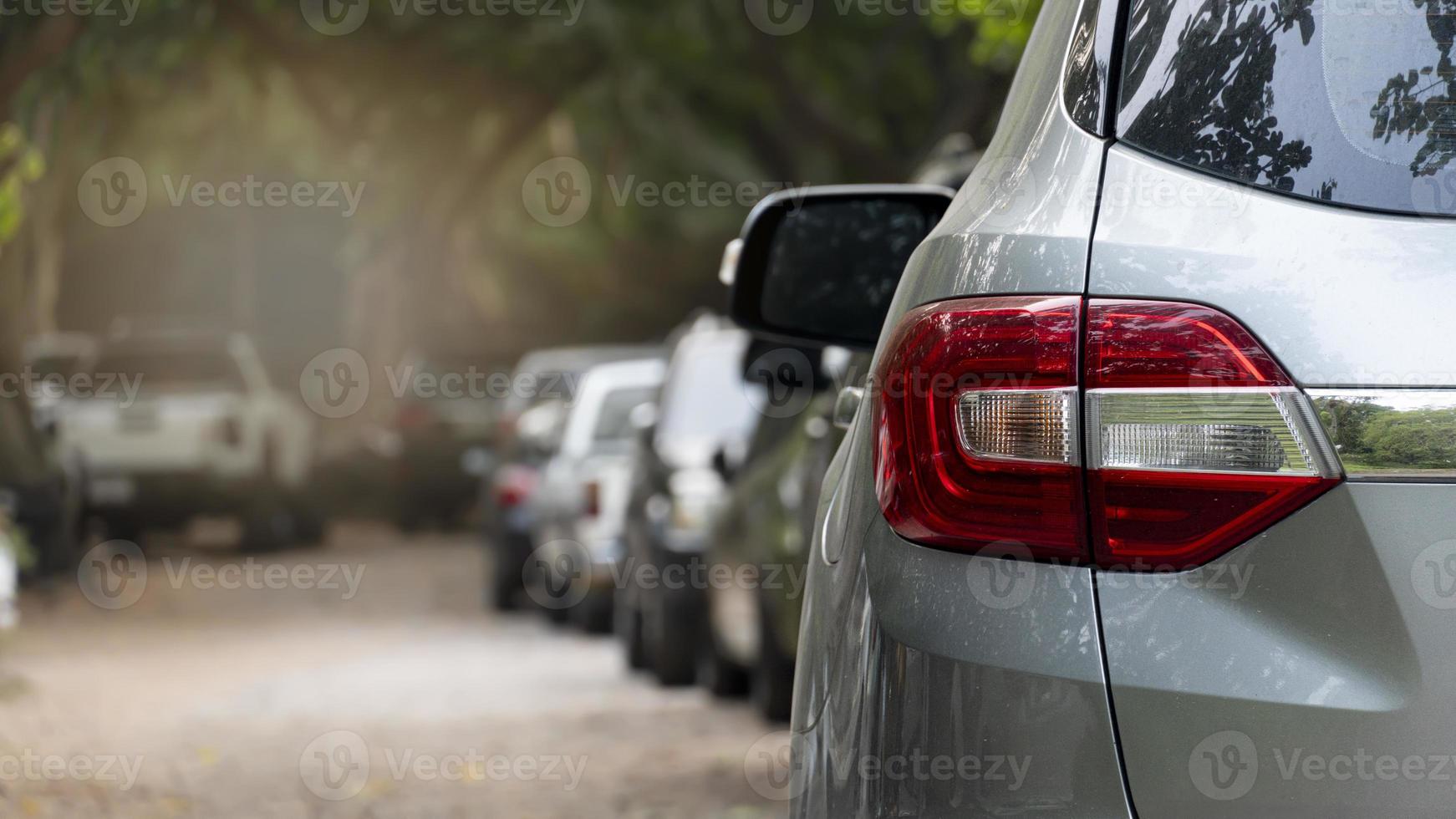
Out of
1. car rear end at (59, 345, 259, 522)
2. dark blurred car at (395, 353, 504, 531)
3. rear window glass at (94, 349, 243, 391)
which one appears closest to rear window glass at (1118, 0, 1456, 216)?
car rear end at (59, 345, 259, 522)

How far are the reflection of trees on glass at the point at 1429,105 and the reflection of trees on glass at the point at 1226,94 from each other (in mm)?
94

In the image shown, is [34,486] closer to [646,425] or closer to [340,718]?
[646,425]

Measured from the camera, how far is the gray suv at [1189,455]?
187 centimetres

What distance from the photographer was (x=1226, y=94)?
2.04m

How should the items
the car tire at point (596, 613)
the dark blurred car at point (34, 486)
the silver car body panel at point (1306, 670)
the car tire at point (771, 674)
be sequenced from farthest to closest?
1. the dark blurred car at point (34, 486)
2. the car tire at point (596, 613)
3. the car tire at point (771, 674)
4. the silver car body panel at point (1306, 670)

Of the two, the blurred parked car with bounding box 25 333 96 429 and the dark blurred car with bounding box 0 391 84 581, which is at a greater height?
the blurred parked car with bounding box 25 333 96 429

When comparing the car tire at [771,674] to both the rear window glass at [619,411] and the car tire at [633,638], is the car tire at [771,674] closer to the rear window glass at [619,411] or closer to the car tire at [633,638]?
the car tire at [633,638]

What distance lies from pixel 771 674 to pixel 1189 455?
265 inches

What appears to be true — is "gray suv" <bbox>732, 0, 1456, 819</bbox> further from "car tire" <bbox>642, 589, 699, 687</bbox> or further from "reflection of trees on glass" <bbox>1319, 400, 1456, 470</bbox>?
"car tire" <bbox>642, 589, 699, 687</bbox>

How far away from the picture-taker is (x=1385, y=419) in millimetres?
1873

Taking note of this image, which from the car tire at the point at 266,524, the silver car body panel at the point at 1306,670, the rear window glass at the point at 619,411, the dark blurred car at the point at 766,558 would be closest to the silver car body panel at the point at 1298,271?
the silver car body panel at the point at 1306,670

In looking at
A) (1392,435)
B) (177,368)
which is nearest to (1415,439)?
(1392,435)

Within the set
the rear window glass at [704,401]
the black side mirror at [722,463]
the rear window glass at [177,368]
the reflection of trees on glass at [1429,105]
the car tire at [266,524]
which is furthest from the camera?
the rear window glass at [177,368]

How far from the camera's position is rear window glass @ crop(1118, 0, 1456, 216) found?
6.46 ft
